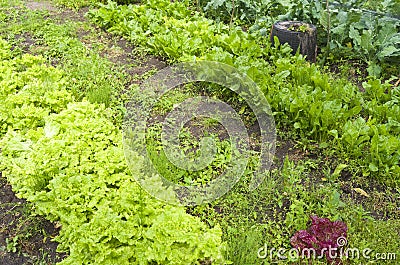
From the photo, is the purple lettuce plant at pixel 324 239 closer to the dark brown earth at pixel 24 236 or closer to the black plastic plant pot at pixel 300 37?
the dark brown earth at pixel 24 236

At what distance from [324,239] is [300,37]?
337cm

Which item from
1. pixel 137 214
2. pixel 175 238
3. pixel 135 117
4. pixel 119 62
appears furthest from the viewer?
pixel 119 62

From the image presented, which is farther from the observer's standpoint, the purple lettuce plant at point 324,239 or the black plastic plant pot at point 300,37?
the black plastic plant pot at point 300,37

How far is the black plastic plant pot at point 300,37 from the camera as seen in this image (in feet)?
19.1

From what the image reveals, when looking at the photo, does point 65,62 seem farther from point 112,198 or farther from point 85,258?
point 85,258

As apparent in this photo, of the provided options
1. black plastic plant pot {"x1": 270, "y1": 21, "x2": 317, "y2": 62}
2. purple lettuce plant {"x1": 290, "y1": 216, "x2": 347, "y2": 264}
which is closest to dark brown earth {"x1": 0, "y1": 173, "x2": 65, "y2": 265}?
purple lettuce plant {"x1": 290, "y1": 216, "x2": 347, "y2": 264}

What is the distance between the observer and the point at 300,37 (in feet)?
19.1

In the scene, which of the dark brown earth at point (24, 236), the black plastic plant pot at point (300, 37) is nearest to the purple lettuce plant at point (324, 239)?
the dark brown earth at point (24, 236)

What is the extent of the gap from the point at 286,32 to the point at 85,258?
419 cm

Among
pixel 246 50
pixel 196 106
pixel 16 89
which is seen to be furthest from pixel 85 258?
pixel 246 50

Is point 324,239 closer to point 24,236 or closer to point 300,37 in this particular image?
point 24,236

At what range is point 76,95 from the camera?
5141mm

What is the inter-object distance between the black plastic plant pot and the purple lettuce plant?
3.09 m

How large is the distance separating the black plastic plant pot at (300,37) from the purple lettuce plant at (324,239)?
3.09m
